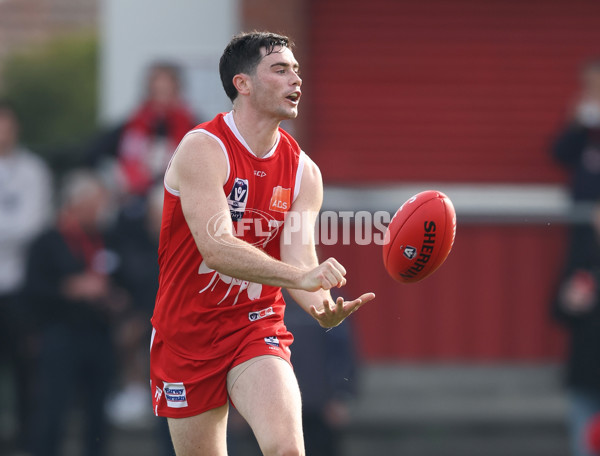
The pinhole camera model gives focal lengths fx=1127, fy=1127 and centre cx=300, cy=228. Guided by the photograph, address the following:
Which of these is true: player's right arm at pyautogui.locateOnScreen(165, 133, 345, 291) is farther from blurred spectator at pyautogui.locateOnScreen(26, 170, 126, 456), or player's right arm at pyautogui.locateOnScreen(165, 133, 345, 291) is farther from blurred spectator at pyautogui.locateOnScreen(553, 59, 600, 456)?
blurred spectator at pyautogui.locateOnScreen(553, 59, 600, 456)

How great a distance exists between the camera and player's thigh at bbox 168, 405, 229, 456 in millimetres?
5062

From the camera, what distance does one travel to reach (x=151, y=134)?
801cm

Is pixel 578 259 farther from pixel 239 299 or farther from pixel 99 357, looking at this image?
pixel 239 299

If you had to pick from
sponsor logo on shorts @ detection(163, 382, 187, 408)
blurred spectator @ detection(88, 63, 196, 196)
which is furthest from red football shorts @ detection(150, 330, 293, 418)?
blurred spectator @ detection(88, 63, 196, 196)

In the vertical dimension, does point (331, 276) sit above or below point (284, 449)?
above

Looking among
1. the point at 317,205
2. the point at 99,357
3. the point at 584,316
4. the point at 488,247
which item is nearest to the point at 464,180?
the point at 488,247

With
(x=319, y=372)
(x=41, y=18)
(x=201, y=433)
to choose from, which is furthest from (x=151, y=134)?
(x=41, y=18)

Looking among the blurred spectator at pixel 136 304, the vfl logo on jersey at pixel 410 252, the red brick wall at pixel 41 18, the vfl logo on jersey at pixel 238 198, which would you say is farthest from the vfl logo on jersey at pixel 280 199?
the red brick wall at pixel 41 18

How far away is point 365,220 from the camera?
8891 mm

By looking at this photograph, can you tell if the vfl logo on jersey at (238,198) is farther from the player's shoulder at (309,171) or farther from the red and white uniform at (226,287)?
the player's shoulder at (309,171)

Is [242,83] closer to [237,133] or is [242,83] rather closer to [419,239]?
[237,133]

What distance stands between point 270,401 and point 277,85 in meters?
1.36

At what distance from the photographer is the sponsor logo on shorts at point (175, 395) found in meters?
5.07

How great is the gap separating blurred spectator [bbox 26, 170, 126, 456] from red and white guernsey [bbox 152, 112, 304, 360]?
3.61 metres
